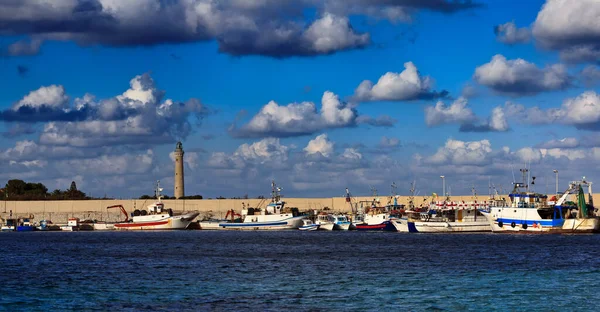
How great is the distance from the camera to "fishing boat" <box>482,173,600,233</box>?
412 ft

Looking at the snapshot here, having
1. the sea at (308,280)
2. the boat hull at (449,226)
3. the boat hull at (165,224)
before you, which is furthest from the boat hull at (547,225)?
the boat hull at (165,224)

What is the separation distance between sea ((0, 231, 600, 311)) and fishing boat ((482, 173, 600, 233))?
93.3 feet

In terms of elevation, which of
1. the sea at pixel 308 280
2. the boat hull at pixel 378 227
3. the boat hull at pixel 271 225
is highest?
the boat hull at pixel 271 225

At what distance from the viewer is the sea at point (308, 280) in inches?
1884

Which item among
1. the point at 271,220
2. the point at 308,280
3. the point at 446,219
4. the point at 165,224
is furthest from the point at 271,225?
the point at 308,280

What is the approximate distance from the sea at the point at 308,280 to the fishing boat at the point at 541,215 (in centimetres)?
2845

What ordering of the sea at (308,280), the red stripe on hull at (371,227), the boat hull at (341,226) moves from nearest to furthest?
the sea at (308,280), the red stripe on hull at (371,227), the boat hull at (341,226)

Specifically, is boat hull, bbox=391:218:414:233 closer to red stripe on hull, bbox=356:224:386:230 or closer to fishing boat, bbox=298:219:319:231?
red stripe on hull, bbox=356:224:386:230

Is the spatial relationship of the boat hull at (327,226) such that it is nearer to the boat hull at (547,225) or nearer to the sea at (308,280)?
the boat hull at (547,225)

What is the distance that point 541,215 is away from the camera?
126188 millimetres

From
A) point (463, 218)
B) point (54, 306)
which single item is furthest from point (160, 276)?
point (463, 218)

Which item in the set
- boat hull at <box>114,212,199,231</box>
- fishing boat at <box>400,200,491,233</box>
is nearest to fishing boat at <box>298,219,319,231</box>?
boat hull at <box>114,212,199,231</box>

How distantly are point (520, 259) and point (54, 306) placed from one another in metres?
47.1

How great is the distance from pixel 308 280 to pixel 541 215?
74.4m
